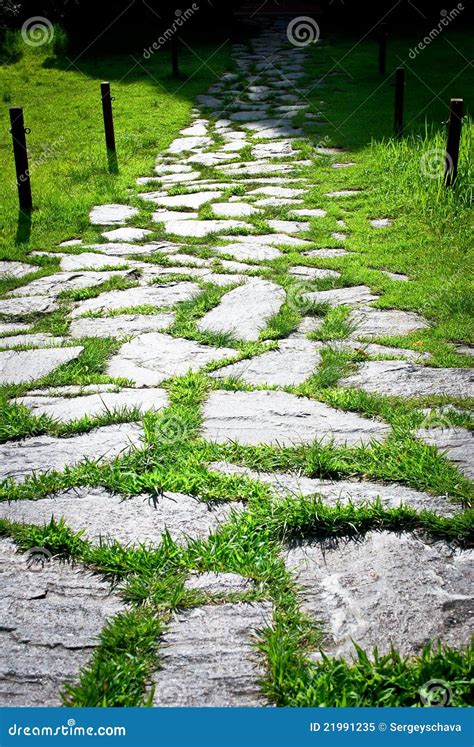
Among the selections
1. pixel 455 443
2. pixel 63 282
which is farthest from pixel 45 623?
pixel 63 282

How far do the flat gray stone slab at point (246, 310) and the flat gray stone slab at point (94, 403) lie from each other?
0.85 metres

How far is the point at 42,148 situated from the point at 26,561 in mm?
8458

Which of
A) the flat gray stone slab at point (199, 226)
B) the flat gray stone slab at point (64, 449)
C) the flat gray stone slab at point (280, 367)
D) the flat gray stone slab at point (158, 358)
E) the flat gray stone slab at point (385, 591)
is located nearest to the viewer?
the flat gray stone slab at point (385, 591)

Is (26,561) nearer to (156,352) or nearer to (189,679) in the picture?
(189,679)

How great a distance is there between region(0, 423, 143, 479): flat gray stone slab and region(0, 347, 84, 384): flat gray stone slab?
669 millimetres

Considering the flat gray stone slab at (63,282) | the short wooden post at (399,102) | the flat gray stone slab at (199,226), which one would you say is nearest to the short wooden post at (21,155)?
the flat gray stone slab at (199,226)

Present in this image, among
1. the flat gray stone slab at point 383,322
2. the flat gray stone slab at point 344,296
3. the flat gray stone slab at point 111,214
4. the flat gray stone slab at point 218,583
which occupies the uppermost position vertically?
the flat gray stone slab at point 111,214

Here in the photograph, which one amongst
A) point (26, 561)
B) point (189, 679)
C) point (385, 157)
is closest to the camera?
point (189, 679)

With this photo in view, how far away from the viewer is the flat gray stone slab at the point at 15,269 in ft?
17.1

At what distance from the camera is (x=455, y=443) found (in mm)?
2660

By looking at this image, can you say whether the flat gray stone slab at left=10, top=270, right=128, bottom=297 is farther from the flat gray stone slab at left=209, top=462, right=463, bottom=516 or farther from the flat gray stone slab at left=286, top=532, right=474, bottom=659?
the flat gray stone slab at left=286, top=532, right=474, bottom=659

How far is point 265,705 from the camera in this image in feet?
5.46

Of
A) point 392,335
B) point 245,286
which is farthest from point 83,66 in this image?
point 392,335

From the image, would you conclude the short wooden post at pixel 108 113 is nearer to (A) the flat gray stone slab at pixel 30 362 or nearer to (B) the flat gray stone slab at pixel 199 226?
(B) the flat gray stone slab at pixel 199 226
